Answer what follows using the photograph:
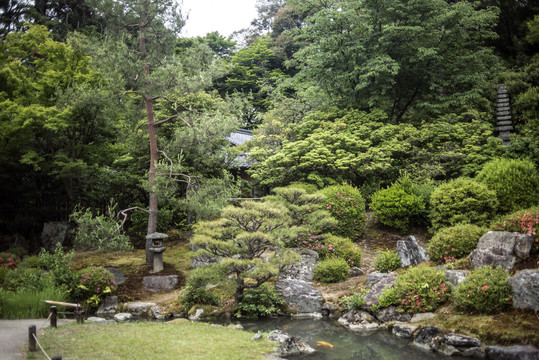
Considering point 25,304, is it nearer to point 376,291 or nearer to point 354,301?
point 354,301

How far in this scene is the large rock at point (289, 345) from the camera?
695 cm

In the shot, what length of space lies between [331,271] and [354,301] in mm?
1659

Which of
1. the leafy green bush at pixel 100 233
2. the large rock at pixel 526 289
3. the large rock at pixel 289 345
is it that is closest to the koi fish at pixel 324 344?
the large rock at pixel 289 345

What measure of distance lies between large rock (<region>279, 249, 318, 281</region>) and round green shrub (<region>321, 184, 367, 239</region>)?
5.70ft

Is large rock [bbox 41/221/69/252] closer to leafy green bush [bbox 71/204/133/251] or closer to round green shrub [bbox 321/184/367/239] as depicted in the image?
leafy green bush [bbox 71/204/133/251]

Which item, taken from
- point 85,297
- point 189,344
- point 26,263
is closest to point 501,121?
point 189,344

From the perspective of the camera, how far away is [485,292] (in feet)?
24.0

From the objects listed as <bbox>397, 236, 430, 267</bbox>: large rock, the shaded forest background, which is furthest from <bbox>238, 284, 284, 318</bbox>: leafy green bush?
<bbox>397, 236, 430, 267</bbox>: large rock

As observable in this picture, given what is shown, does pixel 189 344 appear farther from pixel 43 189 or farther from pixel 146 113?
pixel 43 189

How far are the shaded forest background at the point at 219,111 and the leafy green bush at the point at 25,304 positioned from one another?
435cm

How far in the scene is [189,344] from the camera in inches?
270

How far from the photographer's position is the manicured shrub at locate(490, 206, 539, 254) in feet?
26.0

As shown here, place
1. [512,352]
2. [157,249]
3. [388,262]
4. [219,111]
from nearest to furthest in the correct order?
[512,352]
[388,262]
[157,249]
[219,111]

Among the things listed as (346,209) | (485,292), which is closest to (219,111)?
(346,209)
